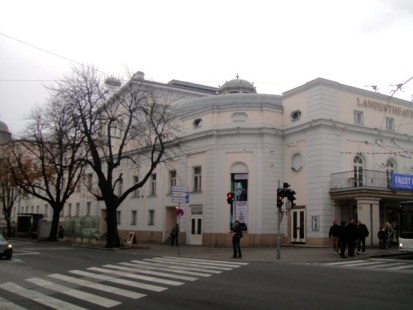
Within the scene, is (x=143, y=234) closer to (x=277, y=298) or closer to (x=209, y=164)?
(x=209, y=164)

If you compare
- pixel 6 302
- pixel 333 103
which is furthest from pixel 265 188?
pixel 6 302

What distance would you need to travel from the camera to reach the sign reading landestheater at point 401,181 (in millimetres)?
31125

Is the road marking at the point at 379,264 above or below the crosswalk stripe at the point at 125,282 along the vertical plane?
above

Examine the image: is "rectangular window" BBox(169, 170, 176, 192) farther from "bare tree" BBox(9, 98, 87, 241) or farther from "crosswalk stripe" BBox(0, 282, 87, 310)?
"crosswalk stripe" BBox(0, 282, 87, 310)

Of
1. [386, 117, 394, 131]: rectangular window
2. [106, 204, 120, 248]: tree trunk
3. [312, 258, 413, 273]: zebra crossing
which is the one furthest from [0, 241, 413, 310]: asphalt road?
[386, 117, 394, 131]: rectangular window

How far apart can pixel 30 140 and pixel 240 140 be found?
69.9ft

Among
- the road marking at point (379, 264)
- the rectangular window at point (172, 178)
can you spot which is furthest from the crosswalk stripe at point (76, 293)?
the rectangular window at point (172, 178)

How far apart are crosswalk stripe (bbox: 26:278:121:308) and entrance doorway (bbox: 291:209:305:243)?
2169cm

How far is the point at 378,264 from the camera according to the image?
1989 cm

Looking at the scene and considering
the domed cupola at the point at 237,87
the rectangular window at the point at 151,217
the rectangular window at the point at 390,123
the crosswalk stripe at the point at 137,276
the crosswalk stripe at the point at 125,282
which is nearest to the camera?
the crosswalk stripe at the point at 125,282

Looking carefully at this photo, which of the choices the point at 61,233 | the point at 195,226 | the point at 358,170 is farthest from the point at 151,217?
the point at 358,170

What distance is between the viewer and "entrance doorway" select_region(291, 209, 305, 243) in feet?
108

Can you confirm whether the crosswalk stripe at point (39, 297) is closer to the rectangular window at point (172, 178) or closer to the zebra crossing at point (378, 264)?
the zebra crossing at point (378, 264)

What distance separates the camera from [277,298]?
34.3ft
